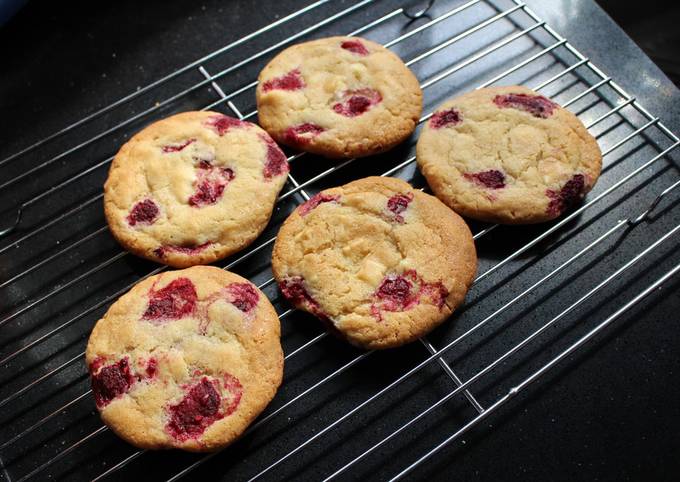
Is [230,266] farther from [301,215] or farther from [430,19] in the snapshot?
[430,19]

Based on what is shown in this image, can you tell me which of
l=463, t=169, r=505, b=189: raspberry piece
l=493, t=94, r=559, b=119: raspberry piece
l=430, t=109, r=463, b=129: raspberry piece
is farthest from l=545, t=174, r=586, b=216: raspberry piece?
l=430, t=109, r=463, b=129: raspberry piece

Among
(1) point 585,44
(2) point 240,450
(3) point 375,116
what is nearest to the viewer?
(2) point 240,450

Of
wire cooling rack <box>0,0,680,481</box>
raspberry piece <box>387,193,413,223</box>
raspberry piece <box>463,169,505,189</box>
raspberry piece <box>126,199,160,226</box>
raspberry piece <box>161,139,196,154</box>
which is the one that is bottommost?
wire cooling rack <box>0,0,680,481</box>

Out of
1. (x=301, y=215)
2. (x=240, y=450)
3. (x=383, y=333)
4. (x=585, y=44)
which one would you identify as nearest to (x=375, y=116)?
(x=301, y=215)

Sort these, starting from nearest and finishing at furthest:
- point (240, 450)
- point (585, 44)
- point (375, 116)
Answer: point (240, 450), point (375, 116), point (585, 44)

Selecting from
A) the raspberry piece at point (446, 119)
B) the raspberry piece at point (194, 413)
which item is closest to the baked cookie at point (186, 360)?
the raspberry piece at point (194, 413)

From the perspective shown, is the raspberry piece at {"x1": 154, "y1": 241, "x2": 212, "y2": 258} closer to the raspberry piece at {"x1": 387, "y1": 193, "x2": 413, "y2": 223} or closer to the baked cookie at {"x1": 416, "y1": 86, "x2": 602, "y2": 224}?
the raspberry piece at {"x1": 387, "y1": 193, "x2": 413, "y2": 223}

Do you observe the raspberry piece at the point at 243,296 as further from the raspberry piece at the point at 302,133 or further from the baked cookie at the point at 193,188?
the raspberry piece at the point at 302,133
